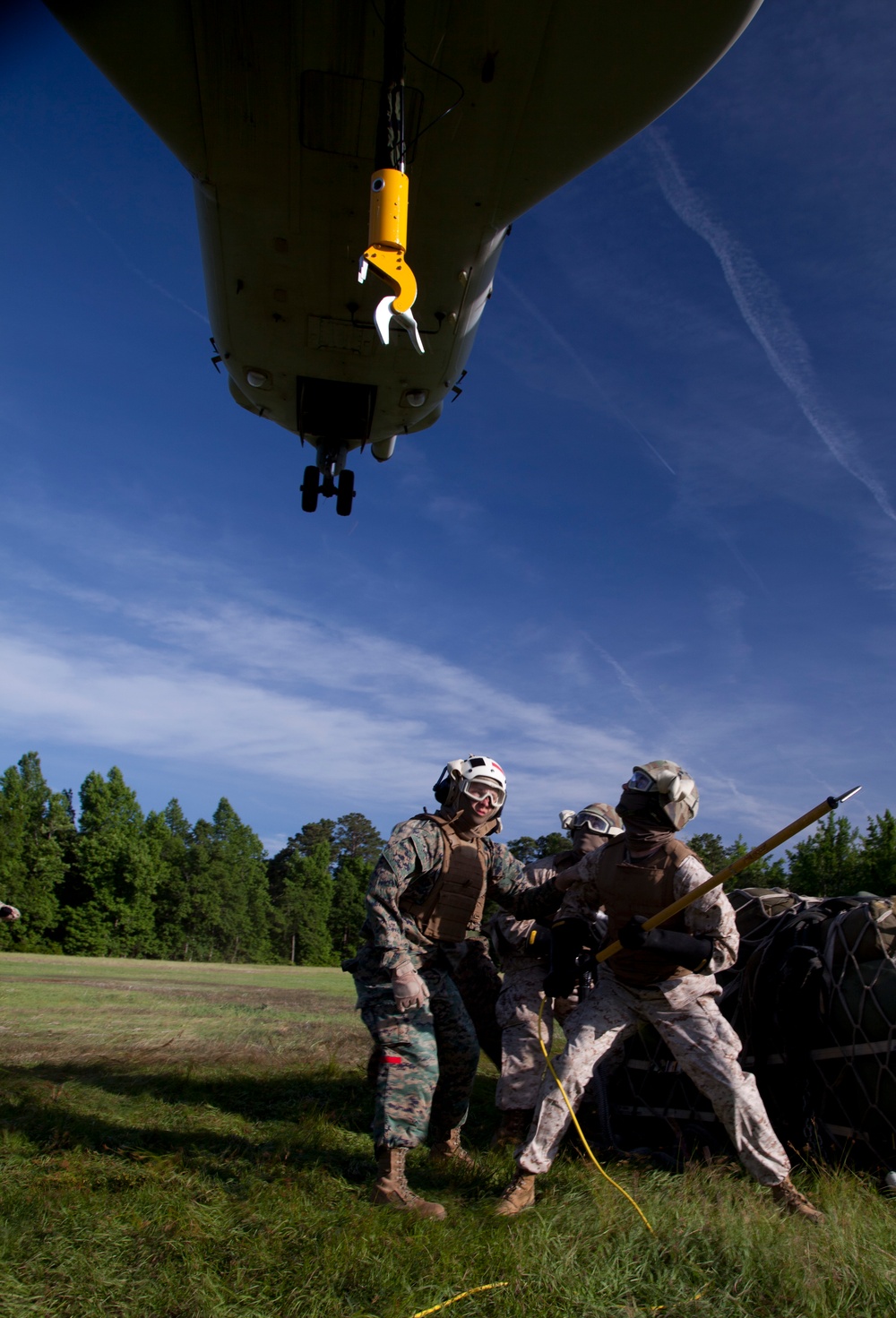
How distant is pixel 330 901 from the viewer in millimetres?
79250

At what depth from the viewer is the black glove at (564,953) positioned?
5.75 meters

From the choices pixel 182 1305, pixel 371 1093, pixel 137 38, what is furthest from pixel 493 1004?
pixel 137 38

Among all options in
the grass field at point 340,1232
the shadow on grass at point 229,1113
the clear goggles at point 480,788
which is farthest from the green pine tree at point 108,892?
the clear goggles at point 480,788

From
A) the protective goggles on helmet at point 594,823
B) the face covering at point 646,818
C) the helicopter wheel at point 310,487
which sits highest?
the helicopter wheel at point 310,487

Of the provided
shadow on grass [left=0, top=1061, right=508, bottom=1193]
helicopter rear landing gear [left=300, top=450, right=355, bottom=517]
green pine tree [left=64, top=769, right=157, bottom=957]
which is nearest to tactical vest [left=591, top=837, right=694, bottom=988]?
shadow on grass [left=0, top=1061, right=508, bottom=1193]

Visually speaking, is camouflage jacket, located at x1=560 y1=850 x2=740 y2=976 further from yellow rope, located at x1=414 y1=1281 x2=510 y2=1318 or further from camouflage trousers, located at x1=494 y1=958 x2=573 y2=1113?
yellow rope, located at x1=414 y1=1281 x2=510 y2=1318

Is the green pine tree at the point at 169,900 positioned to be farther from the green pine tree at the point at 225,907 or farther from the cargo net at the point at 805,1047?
the cargo net at the point at 805,1047

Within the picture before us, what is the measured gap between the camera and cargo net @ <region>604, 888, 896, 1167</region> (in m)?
4.99

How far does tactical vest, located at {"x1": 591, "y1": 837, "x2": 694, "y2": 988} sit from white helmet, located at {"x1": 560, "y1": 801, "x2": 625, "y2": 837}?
181 centimetres

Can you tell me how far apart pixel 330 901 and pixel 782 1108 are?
77.3 metres

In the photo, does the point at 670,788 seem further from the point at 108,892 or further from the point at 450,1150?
the point at 108,892

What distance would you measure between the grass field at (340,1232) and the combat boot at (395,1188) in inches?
5.1

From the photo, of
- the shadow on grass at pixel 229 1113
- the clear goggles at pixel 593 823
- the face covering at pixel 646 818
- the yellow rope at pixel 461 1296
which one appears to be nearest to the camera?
the yellow rope at pixel 461 1296

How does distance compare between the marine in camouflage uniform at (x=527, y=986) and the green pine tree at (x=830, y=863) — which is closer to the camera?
the marine in camouflage uniform at (x=527, y=986)
